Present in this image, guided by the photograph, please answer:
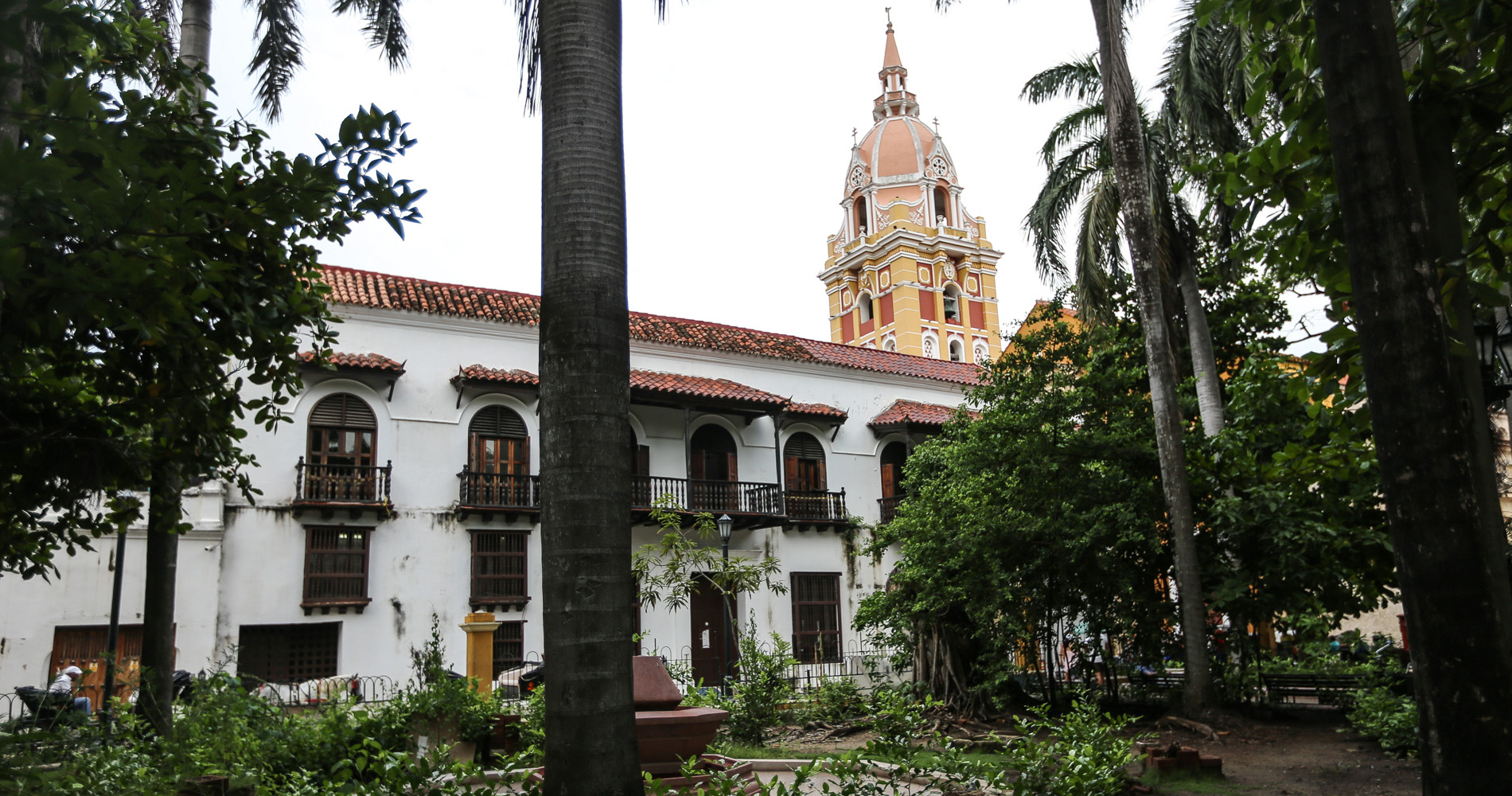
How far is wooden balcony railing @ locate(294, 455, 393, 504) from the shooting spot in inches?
740

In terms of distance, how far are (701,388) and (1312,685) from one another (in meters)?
13.1

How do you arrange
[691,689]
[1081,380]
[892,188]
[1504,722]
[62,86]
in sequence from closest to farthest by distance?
1. [1504,722]
2. [62,86]
3. [691,689]
4. [1081,380]
5. [892,188]

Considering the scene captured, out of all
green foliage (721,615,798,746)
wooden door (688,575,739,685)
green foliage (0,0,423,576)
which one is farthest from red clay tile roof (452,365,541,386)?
green foliage (0,0,423,576)

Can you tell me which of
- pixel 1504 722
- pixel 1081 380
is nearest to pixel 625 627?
pixel 1504 722

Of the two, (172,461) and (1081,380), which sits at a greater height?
(1081,380)

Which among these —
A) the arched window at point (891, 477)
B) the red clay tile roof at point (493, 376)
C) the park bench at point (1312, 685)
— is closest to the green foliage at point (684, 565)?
the arched window at point (891, 477)

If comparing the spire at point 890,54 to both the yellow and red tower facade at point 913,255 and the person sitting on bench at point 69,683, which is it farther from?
the person sitting on bench at point 69,683

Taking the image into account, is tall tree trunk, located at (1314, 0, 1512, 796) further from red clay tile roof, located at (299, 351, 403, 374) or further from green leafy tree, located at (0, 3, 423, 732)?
red clay tile roof, located at (299, 351, 403, 374)

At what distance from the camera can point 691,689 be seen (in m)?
12.1

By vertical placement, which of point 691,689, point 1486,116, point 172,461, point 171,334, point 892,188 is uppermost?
point 892,188

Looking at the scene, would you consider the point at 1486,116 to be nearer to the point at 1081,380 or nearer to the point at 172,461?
the point at 172,461

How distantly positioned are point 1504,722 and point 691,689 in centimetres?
996

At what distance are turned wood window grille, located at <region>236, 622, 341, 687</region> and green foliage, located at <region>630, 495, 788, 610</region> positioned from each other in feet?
19.0

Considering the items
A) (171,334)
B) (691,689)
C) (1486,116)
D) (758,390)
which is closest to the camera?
(1486,116)
